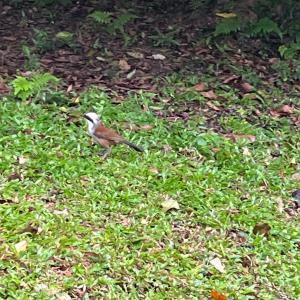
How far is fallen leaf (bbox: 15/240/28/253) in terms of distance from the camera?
4.62 metres

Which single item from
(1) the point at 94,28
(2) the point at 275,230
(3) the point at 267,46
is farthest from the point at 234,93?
(2) the point at 275,230

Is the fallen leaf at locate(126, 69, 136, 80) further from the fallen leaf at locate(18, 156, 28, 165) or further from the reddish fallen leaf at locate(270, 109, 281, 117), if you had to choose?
the fallen leaf at locate(18, 156, 28, 165)

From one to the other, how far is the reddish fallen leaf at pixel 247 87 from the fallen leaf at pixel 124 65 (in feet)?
4.10

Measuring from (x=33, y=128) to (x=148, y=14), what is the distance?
330 centimetres

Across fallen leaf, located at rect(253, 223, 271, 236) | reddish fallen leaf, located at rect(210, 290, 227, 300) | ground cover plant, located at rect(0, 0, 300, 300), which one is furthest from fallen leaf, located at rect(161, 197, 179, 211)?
reddish fallen leaf, located at rect(210, 290, 227, 300)

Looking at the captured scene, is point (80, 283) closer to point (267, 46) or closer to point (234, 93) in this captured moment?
point (234, 93)

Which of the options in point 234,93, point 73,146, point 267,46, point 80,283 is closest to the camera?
point 80,283

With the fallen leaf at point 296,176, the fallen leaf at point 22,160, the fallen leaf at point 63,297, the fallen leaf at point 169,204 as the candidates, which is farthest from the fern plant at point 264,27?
the fallen leaf at point 63,297

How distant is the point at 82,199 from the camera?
5367 millimetres

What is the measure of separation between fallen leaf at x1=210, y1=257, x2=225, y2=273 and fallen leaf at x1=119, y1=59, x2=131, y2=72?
3406mm

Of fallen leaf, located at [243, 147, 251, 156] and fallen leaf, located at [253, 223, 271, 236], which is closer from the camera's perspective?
fallen leaf, located at [253, 223, 271, 236]

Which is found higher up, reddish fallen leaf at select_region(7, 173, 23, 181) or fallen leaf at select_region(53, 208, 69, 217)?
fallen leaf at select_region(53, 208, 69, 217)

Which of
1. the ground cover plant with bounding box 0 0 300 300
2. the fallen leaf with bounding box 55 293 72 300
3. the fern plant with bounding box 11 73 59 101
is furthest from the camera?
the fern plant with bounding box 11 73 59 101

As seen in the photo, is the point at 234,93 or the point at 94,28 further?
the point at 94,28
